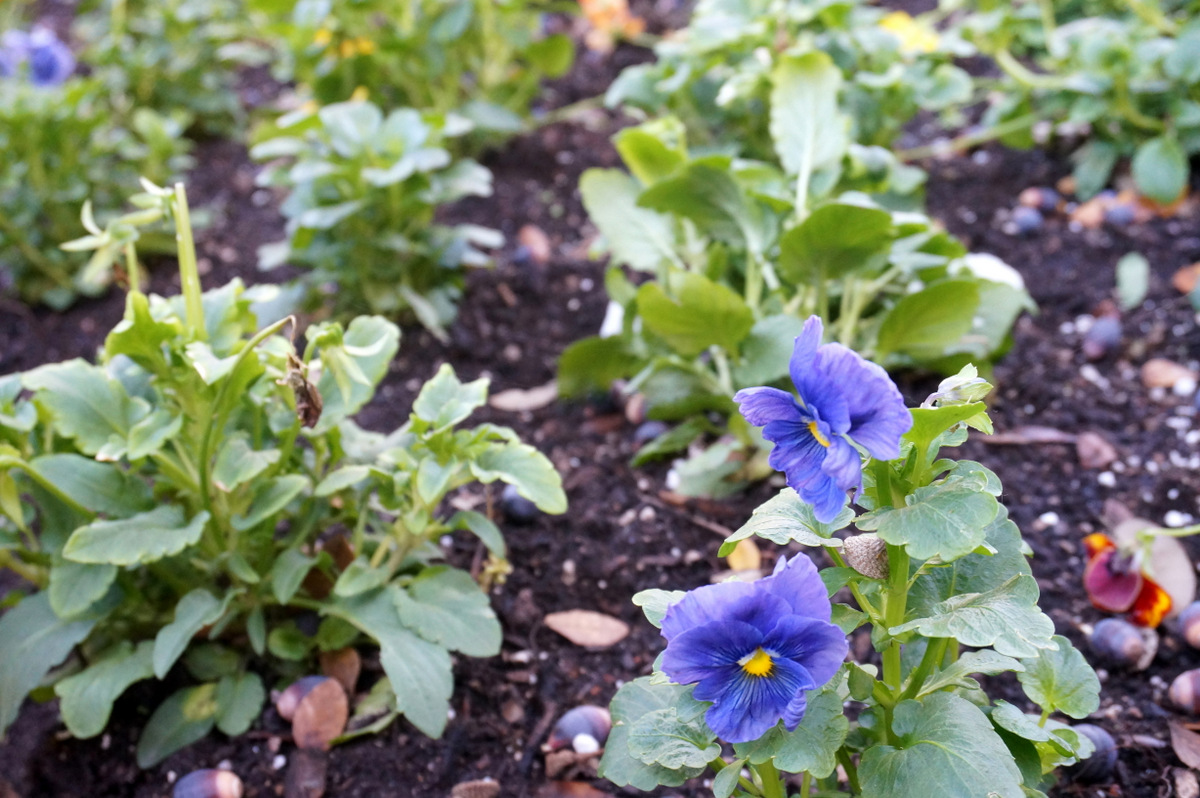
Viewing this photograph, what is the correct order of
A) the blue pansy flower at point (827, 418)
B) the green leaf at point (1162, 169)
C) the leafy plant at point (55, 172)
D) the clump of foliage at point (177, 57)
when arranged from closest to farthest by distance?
the blue pansy flower at point (827, 418)
the green leaf at point (1162, 169)
the leafy plant at point (55, 172)
the clump of foliage at point (177, 57)

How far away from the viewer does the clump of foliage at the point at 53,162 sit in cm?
255

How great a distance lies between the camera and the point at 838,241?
5.28ft

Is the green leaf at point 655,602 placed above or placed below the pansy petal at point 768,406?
below

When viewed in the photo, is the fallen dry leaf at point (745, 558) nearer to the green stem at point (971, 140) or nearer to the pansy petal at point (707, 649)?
the pansy petal at point (707, 649)

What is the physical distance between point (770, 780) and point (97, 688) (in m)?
0.92

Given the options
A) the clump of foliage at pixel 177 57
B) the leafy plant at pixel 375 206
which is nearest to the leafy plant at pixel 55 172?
the clump of foliage at pixel 177 57

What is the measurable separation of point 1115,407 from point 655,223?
3.19 ft

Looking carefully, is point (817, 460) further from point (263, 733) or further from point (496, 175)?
point (496, 175)

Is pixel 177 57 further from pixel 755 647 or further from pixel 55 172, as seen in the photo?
pixel 755 647

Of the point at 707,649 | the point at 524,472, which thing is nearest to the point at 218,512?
the point at 524,472

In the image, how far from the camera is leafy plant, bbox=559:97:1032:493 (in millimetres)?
1634

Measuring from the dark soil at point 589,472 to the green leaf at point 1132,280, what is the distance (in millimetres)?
27

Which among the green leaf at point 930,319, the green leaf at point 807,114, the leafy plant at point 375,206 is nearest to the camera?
the green leaf at point 930,319

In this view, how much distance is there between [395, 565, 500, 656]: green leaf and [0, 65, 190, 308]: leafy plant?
168cm
